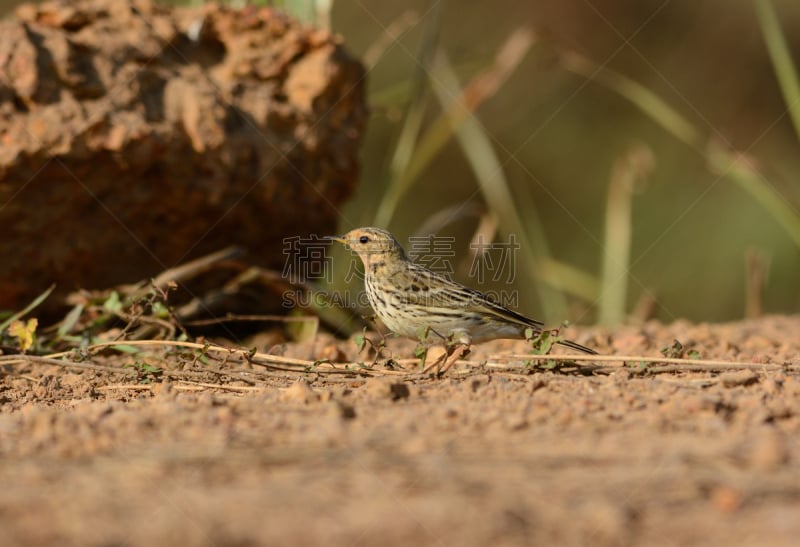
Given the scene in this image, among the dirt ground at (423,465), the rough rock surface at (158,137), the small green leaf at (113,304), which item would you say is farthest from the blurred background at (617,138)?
the dirt ground at (423,465)

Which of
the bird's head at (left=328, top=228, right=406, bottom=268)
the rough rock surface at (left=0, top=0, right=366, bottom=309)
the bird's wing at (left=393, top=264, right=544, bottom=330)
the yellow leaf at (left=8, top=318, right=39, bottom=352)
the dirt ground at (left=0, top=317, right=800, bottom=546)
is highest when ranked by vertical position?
the rough rock surface at (left=0, top=0, right=366, bottom=309)

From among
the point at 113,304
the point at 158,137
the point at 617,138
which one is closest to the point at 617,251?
the point at 158,137

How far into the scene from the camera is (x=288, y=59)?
5441 mm

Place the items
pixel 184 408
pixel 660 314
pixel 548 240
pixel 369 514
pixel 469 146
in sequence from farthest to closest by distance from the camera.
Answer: pixel 548 240 < pixel 660 314 < pixel 469 146 < pixel 184 408 < pixel 369 514

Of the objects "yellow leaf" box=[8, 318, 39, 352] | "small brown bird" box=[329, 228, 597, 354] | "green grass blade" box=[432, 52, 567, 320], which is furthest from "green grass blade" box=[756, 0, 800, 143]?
"yellow leaf" box=[8, 318, 39, 352]

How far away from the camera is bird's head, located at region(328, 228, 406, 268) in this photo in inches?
202

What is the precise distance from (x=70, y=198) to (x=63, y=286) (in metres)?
0.55

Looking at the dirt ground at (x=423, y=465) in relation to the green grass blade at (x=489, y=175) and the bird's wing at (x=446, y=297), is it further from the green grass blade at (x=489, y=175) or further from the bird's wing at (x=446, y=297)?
the green grass blade at (x=489, y=175)

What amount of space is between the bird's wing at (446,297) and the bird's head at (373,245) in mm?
262

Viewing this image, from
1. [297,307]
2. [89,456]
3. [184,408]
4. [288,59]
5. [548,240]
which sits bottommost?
[89,456]

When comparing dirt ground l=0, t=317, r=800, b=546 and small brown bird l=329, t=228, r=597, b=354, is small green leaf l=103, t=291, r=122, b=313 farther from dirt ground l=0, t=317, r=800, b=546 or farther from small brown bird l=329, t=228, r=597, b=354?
small brown bird l=329, t=228, r=597, b=354

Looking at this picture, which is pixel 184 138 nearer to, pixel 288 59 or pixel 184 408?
pixel 288 59

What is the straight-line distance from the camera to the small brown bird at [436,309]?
4480 millimetres

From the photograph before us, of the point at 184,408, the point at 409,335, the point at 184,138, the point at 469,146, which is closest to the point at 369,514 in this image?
the point at 184,408
